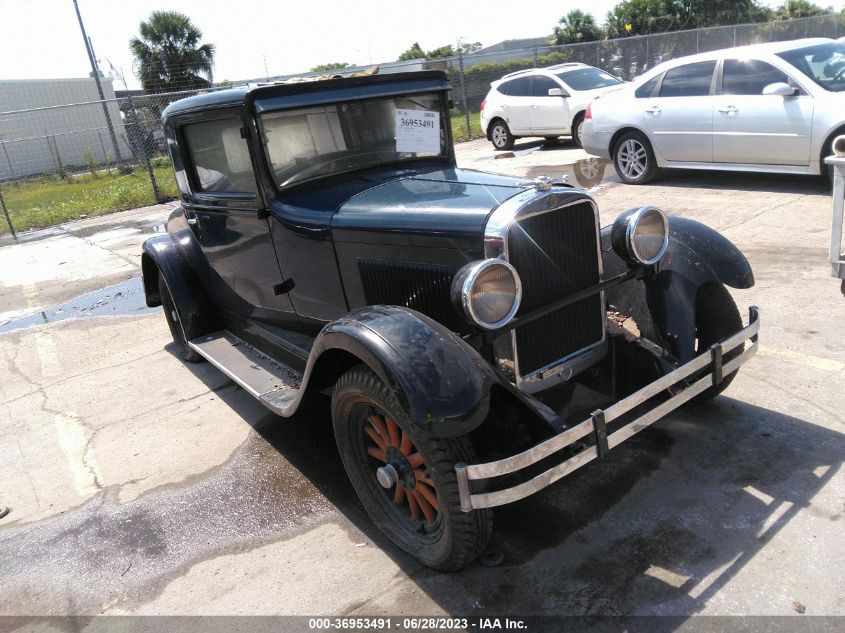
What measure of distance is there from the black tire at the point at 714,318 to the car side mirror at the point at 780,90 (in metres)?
4.84

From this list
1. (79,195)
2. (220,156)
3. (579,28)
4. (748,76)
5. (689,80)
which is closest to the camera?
(220,156)

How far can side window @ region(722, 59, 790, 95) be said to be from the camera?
7195 millimetres

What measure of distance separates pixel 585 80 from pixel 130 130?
33.7 feet

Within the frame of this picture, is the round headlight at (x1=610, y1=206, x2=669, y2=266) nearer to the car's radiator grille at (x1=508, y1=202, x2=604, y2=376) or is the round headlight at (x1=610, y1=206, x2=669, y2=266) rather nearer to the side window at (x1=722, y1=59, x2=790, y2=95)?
the car's radiator grille at (x1=508, y1=202, x2=604, y2=376)

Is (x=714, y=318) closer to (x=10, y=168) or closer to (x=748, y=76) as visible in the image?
(x=748, y=76)

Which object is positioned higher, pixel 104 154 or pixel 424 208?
pixel 104 154

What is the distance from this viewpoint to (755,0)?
3666 cm

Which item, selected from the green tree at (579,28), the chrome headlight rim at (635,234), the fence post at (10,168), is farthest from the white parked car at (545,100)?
the green tree at (579,28)

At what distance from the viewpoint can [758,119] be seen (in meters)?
7.27

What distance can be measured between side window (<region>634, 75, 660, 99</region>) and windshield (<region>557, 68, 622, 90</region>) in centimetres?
391

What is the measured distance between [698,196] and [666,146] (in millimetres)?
949

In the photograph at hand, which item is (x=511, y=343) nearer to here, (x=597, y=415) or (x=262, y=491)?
(x=597, y=415)

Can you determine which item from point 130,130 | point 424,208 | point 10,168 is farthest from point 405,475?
point 10,168

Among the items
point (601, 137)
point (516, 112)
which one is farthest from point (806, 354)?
point (516, 112)
